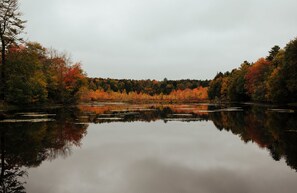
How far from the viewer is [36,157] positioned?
43.5 feet

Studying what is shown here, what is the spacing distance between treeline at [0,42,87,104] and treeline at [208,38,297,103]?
4190 cm

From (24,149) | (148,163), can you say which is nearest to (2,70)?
(24,149)

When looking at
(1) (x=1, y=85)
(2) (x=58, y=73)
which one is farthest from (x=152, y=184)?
(2) (x=58, y=73)

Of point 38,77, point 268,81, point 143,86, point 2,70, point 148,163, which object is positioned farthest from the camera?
point 143,86

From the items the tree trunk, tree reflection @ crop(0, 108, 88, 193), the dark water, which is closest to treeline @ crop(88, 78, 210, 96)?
the tree trunk

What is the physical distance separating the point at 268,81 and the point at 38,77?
4475 cm

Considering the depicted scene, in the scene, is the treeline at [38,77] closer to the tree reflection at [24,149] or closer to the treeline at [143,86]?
the tree reflection at [24,149]

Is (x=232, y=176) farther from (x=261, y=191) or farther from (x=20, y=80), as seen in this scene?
(x=20, y=80)

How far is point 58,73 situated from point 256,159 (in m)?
61.5

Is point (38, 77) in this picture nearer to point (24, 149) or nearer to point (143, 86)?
point (24, 149)

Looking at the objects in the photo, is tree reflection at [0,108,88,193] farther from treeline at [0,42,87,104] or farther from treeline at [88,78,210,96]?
treeline at [88,78,210,96]

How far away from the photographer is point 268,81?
62.8 metres

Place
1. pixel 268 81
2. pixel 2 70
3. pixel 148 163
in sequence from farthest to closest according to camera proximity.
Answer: pixel 268 81, pixel 2 70, pixel 148 163

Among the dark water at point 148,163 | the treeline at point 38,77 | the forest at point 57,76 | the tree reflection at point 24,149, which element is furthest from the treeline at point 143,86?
the dark water at point 148,163
